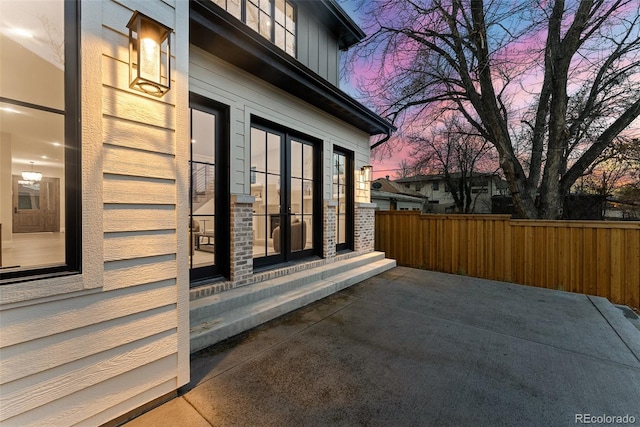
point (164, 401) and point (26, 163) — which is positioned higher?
point (26, 163)

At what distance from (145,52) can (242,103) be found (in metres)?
1.86

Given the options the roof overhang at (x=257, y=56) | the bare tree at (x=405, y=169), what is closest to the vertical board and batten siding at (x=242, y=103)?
the roof overhang at (x=257, y=56)

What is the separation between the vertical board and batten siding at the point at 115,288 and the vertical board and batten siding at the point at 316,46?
364 centimetres

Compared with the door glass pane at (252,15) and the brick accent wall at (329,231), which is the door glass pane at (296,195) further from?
the door glass pane at (252,15)

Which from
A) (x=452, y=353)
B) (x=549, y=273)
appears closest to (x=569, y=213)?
(x=549, y=273)

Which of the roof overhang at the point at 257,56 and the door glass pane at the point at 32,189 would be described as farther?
the roof overhang at the point at 257,56

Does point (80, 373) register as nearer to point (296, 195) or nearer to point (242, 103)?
point (242, 103)

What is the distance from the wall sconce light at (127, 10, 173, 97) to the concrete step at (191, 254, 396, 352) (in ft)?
6.58

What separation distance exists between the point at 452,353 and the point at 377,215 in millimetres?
4814

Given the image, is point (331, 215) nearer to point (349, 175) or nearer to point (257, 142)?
point (349, 175)

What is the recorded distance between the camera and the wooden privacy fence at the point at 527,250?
439 centimetres

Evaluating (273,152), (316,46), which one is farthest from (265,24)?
(273,152)

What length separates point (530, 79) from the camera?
23.1ft

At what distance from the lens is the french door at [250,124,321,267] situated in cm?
381
